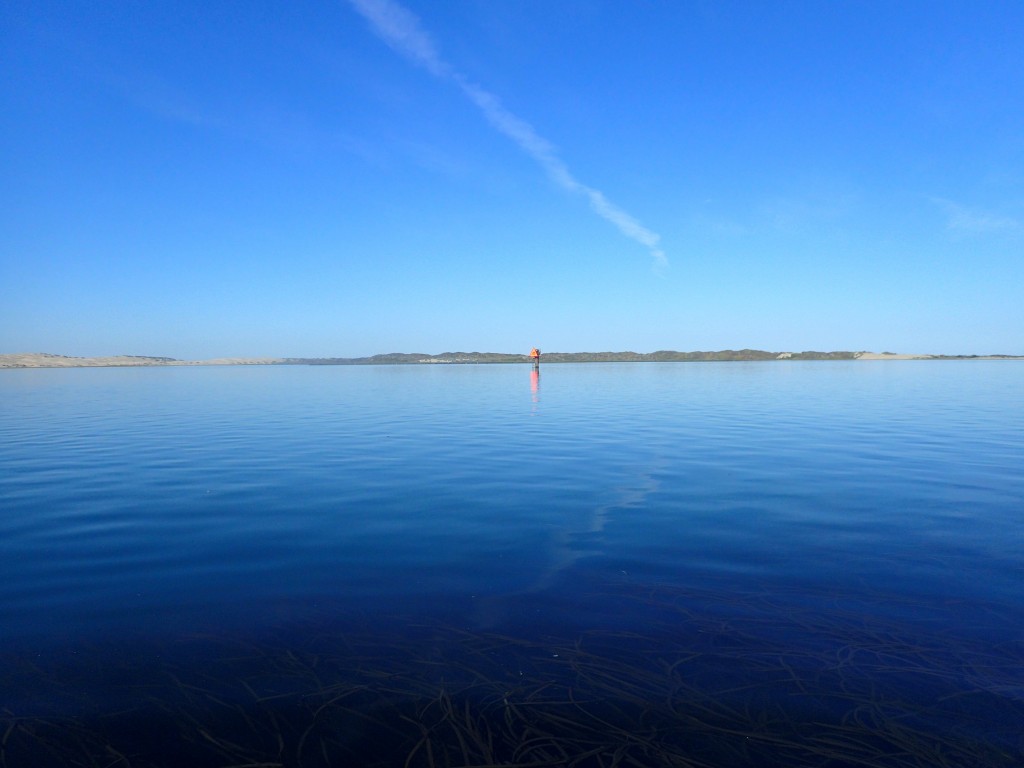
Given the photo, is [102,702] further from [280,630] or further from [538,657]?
[538,657]

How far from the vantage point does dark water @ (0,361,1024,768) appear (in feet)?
15.4

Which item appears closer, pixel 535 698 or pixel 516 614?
pixel 535 698

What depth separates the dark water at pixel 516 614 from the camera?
4.70 m

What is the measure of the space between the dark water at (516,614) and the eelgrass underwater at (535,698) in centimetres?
3

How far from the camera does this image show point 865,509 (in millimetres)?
11766

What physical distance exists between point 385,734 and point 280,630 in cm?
247

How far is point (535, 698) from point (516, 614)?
1843mm

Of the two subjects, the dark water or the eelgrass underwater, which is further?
the dark water

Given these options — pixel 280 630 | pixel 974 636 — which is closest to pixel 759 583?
pixel 974 636

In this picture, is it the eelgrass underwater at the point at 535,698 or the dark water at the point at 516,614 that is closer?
the eelgrass underwater at the point at 535,698

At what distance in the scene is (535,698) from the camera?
5207 millimetres

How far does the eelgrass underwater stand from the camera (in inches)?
177

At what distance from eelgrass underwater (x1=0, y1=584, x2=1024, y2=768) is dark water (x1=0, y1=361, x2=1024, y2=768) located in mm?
28

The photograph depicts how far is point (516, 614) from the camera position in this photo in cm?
704
